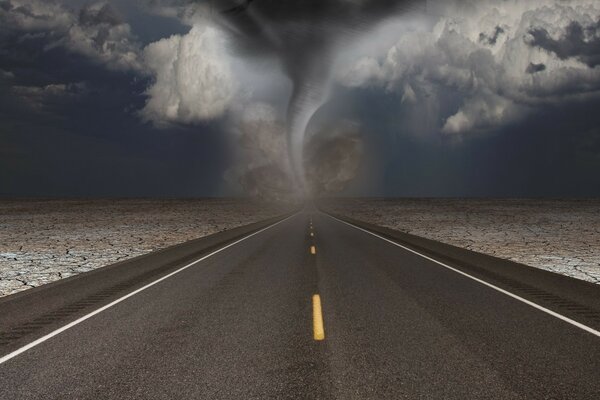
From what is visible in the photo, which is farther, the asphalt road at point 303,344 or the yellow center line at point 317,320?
the yellow center line at point 317,320

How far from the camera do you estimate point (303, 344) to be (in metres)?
5.82

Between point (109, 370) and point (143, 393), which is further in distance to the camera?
point (109, 370)

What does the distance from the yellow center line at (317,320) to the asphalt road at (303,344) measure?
0.27ft

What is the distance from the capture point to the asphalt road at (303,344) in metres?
4.49

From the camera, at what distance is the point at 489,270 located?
1215cm

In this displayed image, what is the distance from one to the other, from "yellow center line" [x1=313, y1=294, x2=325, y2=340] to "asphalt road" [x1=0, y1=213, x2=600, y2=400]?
82 mm

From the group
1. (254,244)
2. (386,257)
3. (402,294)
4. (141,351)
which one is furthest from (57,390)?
(254,244)

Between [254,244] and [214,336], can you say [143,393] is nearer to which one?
[214,336]

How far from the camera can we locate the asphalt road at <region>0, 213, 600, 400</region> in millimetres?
4492

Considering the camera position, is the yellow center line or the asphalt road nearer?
the asphalt road

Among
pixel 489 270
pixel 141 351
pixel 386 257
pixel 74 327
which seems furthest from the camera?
pixel 386 257

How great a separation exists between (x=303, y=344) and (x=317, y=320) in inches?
45.8

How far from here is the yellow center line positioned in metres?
6.20

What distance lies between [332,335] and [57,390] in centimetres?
319
